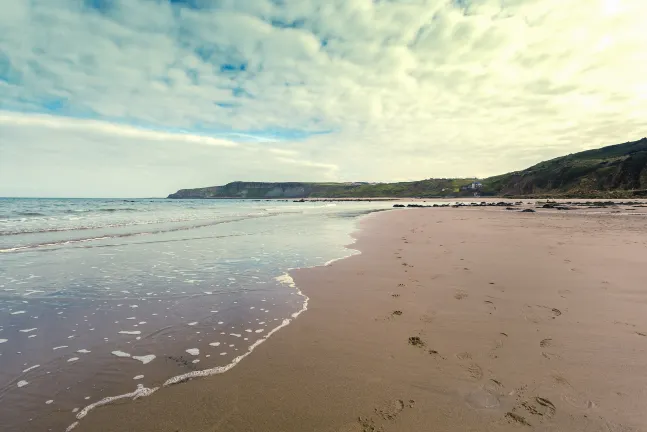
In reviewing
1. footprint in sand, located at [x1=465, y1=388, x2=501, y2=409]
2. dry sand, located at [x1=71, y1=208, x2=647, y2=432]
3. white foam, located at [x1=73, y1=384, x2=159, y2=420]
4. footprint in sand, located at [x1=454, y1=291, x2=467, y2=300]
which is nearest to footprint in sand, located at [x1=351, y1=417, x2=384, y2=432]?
dry sand, located at [x1=71, y1=208, x2=647, y2=432]

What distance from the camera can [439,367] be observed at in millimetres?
4367

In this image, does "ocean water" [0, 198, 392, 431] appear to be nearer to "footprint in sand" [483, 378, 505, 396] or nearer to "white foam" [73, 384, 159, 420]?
"white foam" [73, 384, 159, 420]

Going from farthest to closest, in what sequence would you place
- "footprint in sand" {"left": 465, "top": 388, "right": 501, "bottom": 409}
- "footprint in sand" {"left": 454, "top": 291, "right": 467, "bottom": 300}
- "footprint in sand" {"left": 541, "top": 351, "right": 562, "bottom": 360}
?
1. "footprint in sand" {"left": 454, "top": 291, "right": 467, "bottom": 300}
2. "footprint in sand" {"left": 541, "top": 351, "right": 562, "bottom": 360}
3. "footprint in sand" {"left": 465, "top": 388, "right": 501, "bottom": 409}

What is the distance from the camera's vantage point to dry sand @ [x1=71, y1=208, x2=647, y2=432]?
11.1 feet

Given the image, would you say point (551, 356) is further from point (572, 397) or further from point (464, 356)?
point (464, 356)

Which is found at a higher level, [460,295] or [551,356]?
[551,356]

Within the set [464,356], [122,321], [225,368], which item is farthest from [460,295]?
[122,321]

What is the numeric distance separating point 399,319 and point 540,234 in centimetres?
1532

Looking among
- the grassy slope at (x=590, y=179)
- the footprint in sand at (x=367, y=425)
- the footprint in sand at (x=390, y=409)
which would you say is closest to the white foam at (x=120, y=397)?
the footprint in sand at (x=367, y=425)

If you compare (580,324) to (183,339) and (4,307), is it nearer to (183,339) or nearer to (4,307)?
(183,339)

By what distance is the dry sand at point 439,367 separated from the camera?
3371 mm

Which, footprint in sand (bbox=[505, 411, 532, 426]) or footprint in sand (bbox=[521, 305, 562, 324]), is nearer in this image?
footprint in sand (bbox=[505, 411, 532, 426])

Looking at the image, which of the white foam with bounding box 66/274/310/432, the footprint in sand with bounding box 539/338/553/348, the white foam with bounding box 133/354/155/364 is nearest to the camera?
the white foam with bounding box 66/274/310/432

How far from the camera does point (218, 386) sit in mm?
4055
